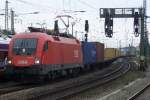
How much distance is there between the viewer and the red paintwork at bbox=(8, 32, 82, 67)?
84.3ft

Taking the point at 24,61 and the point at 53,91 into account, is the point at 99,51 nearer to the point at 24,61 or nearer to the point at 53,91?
the point at 24,61

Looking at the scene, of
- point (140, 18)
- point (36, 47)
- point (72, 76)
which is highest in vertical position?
point (140, 18)

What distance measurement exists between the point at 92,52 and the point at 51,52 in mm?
18963

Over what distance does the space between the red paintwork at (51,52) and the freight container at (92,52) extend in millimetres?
7979

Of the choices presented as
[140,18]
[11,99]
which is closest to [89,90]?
[11,99]

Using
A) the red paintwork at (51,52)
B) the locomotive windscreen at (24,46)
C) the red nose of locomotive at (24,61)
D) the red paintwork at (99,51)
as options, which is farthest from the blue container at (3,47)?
the red paintwork at (99,51)

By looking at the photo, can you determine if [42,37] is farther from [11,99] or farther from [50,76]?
[11,99]

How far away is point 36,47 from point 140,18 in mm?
24722

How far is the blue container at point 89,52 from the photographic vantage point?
41.5 metres

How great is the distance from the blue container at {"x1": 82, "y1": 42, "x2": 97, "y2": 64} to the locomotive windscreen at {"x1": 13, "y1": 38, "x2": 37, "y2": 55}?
14.5 m

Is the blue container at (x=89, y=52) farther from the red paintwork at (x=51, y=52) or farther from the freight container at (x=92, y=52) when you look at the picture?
the red paintwork at (x=51, y=52)

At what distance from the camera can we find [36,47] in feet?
85.7

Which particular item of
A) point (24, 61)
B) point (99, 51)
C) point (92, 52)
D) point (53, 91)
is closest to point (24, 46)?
point (24, 61)

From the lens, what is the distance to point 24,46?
2652cm
